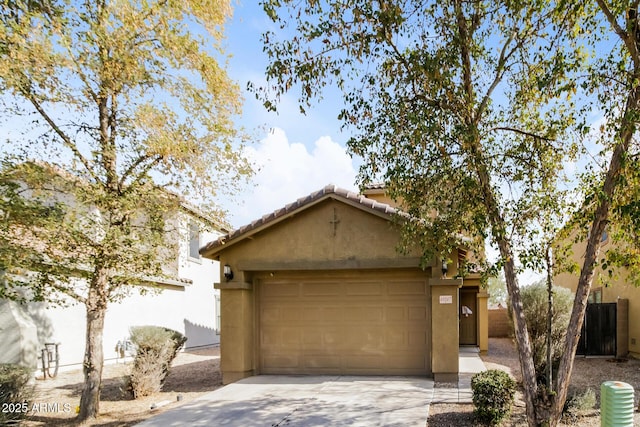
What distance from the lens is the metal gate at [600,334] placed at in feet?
53.9

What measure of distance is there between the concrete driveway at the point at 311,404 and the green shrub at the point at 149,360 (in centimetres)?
140

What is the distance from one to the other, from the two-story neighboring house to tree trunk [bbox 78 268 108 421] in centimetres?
75

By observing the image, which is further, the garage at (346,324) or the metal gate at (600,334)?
the metal gate at (600,334)

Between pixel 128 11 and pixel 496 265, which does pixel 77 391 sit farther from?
pixel 496 265

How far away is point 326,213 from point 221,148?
121 inches

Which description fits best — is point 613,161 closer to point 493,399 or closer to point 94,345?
point 493,399

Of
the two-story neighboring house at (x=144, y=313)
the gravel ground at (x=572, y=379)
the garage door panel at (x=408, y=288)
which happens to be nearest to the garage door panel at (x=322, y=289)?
the garage door panel at (x=408, y=288)

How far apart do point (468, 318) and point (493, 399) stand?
13372 mm

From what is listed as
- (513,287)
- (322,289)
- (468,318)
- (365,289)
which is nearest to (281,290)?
(322,289)

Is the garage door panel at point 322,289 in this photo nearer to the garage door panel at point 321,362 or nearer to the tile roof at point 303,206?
the garage door panel at point 321,362

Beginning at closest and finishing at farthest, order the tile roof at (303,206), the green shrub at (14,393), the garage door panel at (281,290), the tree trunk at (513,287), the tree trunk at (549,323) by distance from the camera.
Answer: the tree trunk at (513,287)
the tree trunk at (549,323)
the green shrub at (14,393)
the tile roof at (303,206)
the garage door panel at (281,290)

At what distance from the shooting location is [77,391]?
10945mm

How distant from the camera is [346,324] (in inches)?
458

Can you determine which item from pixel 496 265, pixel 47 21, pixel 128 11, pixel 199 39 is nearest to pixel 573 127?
pixel 496 265
